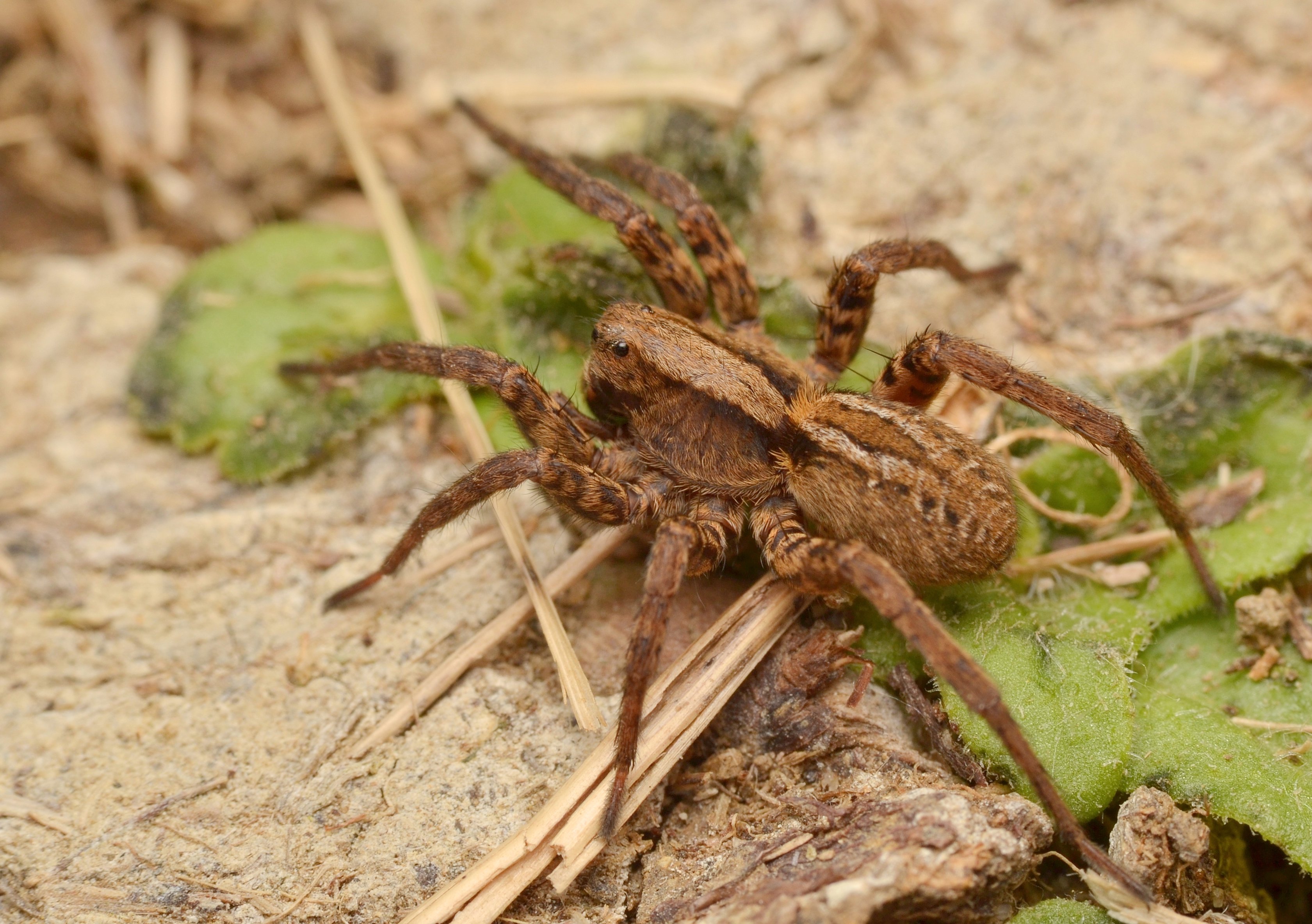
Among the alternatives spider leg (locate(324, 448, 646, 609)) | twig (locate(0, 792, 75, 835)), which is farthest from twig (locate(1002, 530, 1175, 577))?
twig (locate(0, 792, 75, 835))

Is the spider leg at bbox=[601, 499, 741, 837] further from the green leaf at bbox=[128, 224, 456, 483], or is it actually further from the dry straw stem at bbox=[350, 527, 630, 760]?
the green leaf at bbox=[128, 224, 456, 483]

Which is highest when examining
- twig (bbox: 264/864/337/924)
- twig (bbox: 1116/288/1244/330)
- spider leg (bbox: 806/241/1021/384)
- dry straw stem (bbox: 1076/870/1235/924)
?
spider leg (bbox: 806/241/1021/384)

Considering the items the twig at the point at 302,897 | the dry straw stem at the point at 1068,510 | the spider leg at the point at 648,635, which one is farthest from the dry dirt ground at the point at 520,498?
the dry straw stem at the point at 1068,510

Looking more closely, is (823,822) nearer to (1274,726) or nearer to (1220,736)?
(1220,736)

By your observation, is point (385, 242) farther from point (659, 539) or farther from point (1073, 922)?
point (1073, 922)

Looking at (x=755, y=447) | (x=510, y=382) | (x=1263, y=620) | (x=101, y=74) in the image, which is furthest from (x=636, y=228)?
(x=101, y=74)

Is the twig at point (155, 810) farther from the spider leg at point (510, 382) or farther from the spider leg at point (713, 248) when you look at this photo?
the spider leg at point (713, 248)
